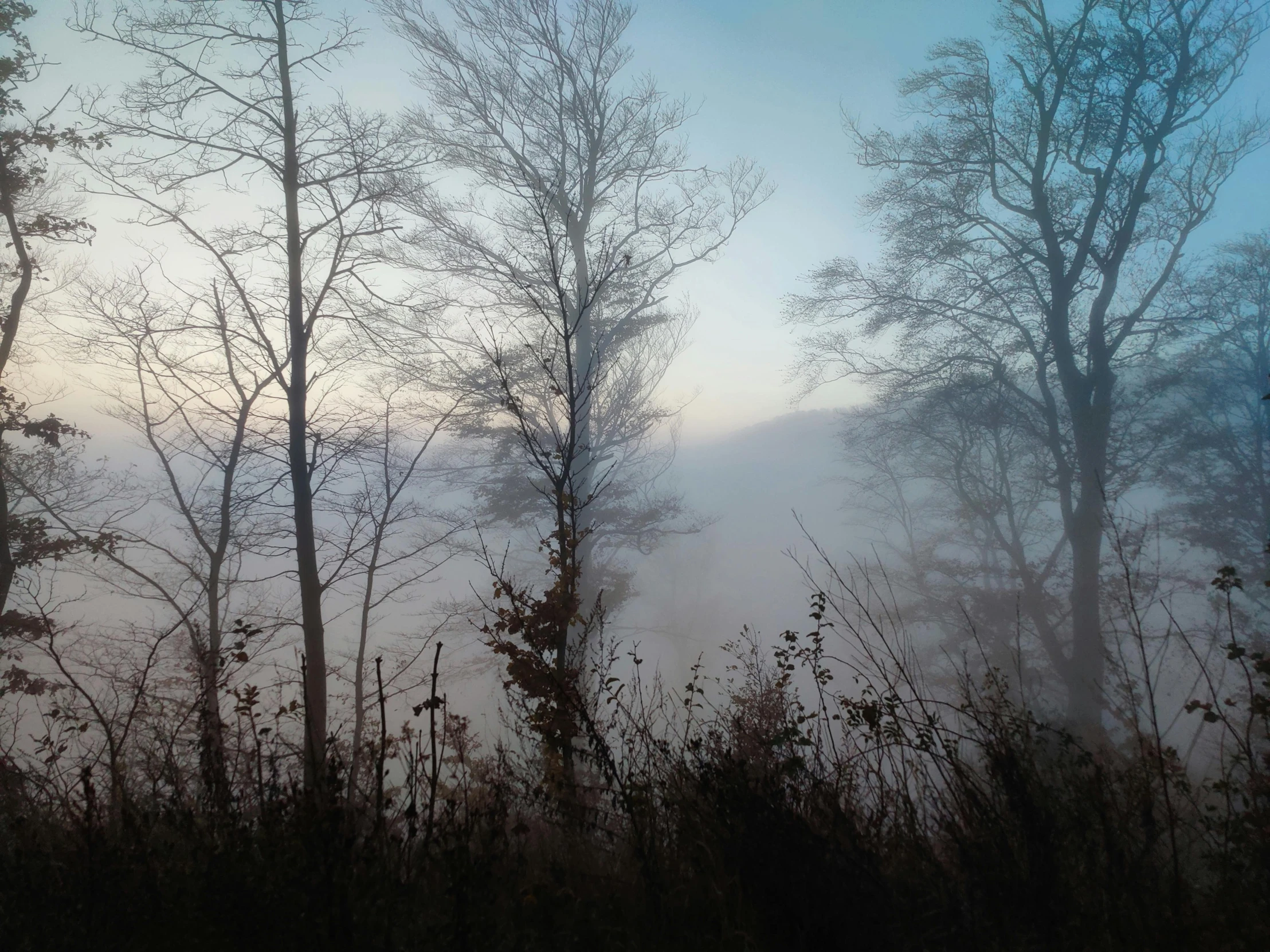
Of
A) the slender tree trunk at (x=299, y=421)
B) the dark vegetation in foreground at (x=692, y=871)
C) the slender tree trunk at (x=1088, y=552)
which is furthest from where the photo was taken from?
the slender tree trunk at (x=1088, y=552)

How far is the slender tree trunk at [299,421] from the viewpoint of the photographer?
6.09m

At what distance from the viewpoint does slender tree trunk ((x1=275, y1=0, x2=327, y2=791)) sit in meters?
6.09

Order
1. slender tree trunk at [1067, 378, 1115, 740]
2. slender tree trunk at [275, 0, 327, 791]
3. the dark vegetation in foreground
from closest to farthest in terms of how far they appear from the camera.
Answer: the dark vegetation in foreground < slender tree trunk at [275, 0, 327, 791] < slender tree trunk at [1067, 378, 1115, 740]

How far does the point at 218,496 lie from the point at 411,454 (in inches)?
110

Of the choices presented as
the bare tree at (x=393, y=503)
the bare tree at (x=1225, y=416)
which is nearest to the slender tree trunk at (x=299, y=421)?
the bare tree at (x=393, y=503)

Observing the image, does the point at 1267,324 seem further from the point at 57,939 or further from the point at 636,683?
the point at 57,939

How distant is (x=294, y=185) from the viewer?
655cm

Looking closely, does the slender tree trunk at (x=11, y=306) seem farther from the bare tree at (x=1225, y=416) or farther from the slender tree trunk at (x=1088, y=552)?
the bare tree at (x=1225, y=416)

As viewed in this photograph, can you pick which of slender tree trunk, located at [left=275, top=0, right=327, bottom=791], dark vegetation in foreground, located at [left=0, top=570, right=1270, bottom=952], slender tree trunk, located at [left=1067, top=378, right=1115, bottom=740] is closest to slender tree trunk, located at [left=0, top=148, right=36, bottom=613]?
slender tree trunk, located at [left=275, top=0, right=327, bottom=791]

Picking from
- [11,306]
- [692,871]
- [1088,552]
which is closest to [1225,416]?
[1088,552]

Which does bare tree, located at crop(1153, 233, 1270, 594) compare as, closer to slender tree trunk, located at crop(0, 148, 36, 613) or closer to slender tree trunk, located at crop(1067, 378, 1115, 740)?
slender tree trunk, located at crop(1067, 378, 1115, 740)

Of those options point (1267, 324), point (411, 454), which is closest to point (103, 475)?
point (411, 454)

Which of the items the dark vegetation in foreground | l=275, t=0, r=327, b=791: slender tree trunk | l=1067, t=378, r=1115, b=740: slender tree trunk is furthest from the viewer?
l=1067, t=378, r=1115, b=740: slender tree trunk

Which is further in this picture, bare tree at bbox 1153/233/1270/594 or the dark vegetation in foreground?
bare tree at bbox 1153/233/1270/594
